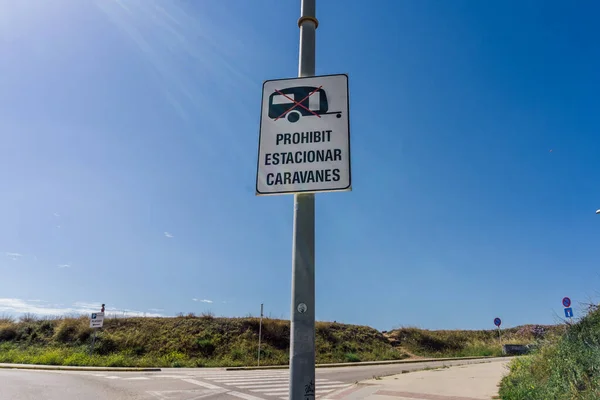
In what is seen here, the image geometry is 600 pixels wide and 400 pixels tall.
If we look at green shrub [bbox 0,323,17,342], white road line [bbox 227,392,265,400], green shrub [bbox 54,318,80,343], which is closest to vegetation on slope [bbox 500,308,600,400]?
white road line [bbox 227,392,265,400]

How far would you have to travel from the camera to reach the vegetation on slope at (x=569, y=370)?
610 cm

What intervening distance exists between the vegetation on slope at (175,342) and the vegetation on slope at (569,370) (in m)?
19.6

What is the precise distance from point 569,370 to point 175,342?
27.9m

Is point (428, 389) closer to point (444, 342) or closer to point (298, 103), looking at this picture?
point (298, 103)

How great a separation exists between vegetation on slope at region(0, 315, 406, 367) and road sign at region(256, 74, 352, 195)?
2442cm

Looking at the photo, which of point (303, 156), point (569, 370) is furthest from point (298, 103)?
point (569, 370)

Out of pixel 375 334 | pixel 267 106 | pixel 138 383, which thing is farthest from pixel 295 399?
pixel 375 334

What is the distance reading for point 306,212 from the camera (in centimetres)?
249

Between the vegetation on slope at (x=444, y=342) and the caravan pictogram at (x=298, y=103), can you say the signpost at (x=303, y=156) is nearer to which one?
the caravan pictogram at (x=298, y=103)

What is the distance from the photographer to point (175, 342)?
29734 millimetres

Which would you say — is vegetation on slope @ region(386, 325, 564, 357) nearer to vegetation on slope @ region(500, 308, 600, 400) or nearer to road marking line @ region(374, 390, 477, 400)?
road marking line @ region(374, 390, 477, 400)

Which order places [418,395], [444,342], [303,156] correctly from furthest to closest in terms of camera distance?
[444,342] → [418,395] → [303,156]

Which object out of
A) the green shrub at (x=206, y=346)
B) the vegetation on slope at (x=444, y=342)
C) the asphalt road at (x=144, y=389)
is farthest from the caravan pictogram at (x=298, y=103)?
the vegetation on slope at (x=444, y=342)

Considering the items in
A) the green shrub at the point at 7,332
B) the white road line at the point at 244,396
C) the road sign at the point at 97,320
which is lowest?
the white road line at the point at 244,396
